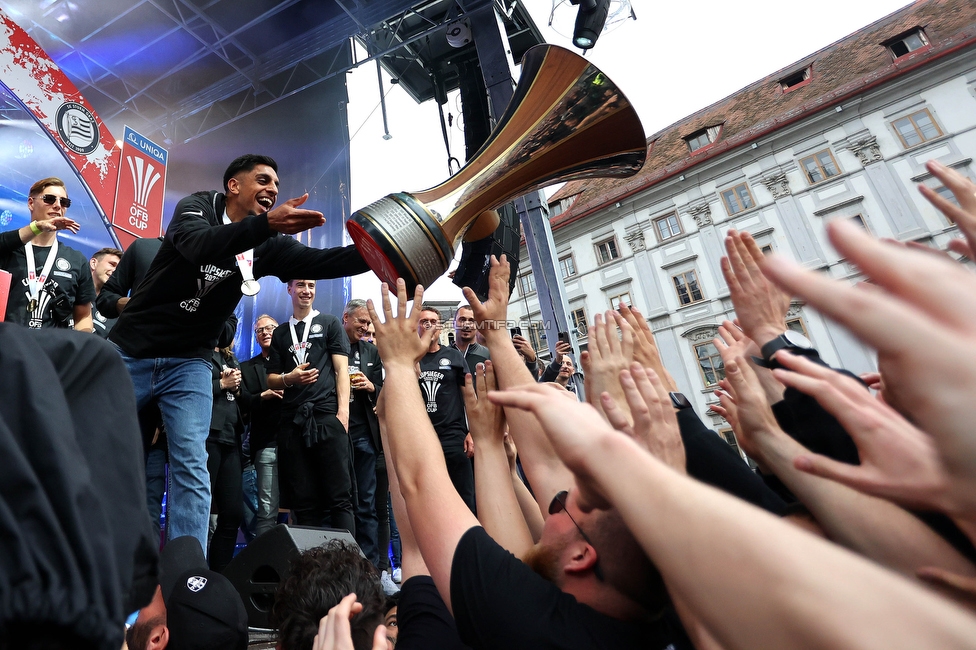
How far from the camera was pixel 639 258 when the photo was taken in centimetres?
2083

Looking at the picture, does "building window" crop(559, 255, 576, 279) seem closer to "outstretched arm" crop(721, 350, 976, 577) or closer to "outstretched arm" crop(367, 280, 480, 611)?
"outstretched arm" crop(367, 280, 480, 611)

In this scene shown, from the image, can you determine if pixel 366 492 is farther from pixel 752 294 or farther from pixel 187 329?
pixel 752 294

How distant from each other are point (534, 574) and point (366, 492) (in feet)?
9.72

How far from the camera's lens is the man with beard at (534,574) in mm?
856

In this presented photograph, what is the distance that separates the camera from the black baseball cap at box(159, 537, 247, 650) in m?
1.39

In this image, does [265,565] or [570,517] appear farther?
[265,565]

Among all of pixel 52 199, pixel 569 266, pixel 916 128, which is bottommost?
pixel 52 199

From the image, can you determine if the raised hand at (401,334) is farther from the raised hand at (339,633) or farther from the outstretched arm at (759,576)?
the outstretched arm at (759,576)

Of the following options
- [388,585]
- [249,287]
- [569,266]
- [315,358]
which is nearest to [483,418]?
[249,287]

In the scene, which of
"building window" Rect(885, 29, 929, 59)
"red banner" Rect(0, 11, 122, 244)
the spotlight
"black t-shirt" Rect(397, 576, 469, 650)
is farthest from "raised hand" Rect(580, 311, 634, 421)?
"building window" Rect(885, 29, 929, 59)

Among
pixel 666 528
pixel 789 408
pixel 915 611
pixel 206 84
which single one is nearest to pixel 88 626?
pixel 666 528

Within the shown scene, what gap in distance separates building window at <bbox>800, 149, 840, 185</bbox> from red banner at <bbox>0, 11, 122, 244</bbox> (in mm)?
20134

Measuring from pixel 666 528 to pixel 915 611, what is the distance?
0.55 ft

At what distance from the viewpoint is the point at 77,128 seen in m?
6.12
